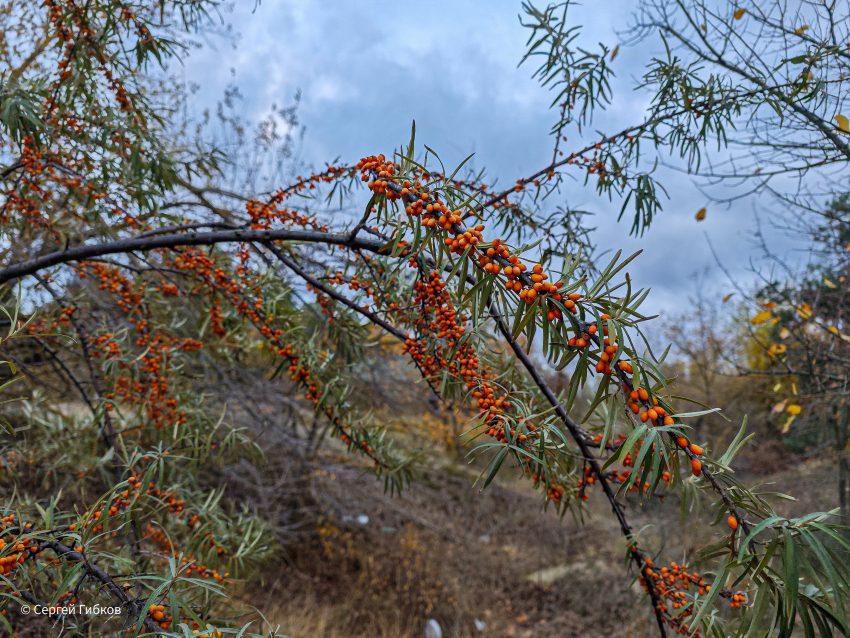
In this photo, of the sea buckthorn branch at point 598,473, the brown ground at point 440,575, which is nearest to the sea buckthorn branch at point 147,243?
the sea buckthorn branch at point 598,473

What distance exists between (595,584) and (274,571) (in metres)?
3.87

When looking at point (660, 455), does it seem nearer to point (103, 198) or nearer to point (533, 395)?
point (533, 395)

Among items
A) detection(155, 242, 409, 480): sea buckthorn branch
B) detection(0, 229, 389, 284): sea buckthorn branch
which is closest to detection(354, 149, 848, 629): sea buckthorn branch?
detection(0, 229, 389, 284): sea buckthorn branch

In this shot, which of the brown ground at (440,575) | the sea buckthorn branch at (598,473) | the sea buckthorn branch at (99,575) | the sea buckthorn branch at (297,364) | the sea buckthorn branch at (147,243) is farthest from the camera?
the brown ground at (440,575)

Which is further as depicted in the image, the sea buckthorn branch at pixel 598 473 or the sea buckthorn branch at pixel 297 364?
the sea buckthorn branch at pixel 297 364

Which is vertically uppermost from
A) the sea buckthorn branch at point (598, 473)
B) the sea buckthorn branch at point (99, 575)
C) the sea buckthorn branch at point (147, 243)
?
the sea buckthorn branch at point (147, 243)

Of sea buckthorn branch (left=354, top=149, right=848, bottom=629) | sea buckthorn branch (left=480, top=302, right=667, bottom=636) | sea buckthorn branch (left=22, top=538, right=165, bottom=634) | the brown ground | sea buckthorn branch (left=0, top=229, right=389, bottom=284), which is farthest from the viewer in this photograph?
the brown ground

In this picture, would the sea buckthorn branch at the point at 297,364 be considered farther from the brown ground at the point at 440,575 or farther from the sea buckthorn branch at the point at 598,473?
the brown ground at the point at 440,575

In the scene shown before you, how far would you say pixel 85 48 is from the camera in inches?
65.4

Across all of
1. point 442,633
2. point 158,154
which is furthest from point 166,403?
point 442,633

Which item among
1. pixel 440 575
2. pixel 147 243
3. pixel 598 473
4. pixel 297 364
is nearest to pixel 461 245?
pixel 598 473

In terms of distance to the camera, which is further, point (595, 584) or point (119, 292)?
point (595, 584)

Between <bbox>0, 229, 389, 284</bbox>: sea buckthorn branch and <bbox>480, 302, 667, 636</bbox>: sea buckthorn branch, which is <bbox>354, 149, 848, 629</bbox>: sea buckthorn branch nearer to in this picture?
<bbox>480, 302, 667, 636</bbox>: sea buckthorn branch

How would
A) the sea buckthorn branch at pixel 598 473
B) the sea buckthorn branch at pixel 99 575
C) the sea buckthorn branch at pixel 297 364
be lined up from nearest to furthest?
the sea buckthorn branch at pixel 99 575 < the sea buckthorn branch at pixel 598 473 < the sea buckthorn branch at pixel 297 364
